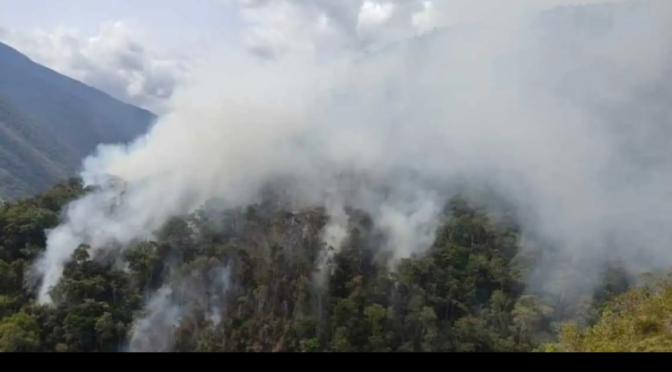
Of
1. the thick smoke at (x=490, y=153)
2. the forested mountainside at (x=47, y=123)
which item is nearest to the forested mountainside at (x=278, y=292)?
the thick smoke at (x=490, y=153)

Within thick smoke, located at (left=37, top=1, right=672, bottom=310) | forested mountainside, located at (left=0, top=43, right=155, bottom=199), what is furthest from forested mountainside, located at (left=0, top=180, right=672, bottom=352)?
forested mountainside, located at (left=0, top=43, right=155, bottom=199)

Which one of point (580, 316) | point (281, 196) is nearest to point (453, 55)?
point (281, 196)

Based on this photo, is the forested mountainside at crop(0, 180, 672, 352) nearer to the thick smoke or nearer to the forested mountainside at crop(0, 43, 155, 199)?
the thick smoke

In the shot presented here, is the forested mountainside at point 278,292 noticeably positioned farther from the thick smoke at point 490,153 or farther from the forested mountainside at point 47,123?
the forested mountainside at point 47,123

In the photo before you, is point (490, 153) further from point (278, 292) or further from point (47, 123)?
point (47, 123)

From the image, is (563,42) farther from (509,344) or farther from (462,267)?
(509,344)

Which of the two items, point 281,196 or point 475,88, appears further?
point 475,88
